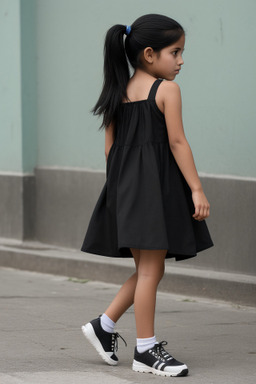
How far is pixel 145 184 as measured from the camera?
4.71 metres

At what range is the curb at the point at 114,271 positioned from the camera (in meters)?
6.83

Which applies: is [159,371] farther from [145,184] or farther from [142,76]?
[142,76]

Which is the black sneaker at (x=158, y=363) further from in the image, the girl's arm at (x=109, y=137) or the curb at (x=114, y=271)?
the curb at (x=114, y=271)

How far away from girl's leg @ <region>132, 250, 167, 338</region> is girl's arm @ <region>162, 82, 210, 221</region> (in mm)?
305

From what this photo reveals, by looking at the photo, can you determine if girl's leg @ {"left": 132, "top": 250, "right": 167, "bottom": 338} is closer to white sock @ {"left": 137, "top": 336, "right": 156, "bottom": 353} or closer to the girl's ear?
white sock @ {"left": 137, "top": 336, "right": 156, "bottom": 353}

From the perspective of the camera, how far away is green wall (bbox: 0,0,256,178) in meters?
7.17

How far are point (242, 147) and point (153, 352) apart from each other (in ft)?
9.12

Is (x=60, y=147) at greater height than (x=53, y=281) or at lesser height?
greater

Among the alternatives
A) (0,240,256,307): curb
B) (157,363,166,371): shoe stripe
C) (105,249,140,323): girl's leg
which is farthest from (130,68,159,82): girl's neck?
(0,240,256,307): curb

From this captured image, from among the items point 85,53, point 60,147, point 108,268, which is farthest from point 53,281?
point 85,53

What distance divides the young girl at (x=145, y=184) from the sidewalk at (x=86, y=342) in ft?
0.68

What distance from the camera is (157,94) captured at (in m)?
4.72

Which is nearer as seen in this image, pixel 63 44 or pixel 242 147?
pixel 242 147

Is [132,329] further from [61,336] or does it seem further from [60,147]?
[60,147]
